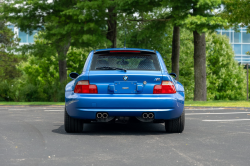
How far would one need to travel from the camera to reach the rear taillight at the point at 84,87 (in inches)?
275

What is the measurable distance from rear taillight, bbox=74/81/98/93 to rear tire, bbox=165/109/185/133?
168 centimetres

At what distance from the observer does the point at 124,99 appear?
6.88 metres

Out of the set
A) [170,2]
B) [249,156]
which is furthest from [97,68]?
[170,2]

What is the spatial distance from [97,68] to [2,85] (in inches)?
674

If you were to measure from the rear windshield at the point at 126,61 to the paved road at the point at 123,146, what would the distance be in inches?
51.2

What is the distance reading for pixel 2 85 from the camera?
2297cm

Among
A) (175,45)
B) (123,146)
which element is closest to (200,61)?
(175,45)

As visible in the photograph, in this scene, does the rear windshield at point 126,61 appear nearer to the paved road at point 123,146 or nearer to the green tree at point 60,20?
the paved road at point 123,146

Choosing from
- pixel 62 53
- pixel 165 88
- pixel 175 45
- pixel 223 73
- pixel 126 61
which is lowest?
pixel 165 88

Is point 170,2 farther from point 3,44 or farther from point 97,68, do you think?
point 3,44

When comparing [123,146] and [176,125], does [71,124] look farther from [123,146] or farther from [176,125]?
[176,125]

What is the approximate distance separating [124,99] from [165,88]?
2.57 feet

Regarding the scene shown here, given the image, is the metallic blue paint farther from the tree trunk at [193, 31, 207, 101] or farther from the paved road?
the tree trunk at [193, 31, 207, 101]

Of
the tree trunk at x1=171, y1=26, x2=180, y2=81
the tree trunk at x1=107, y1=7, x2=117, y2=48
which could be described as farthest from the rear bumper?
the tree trunk at x1=171, y1=26, x2=180, y2=81
